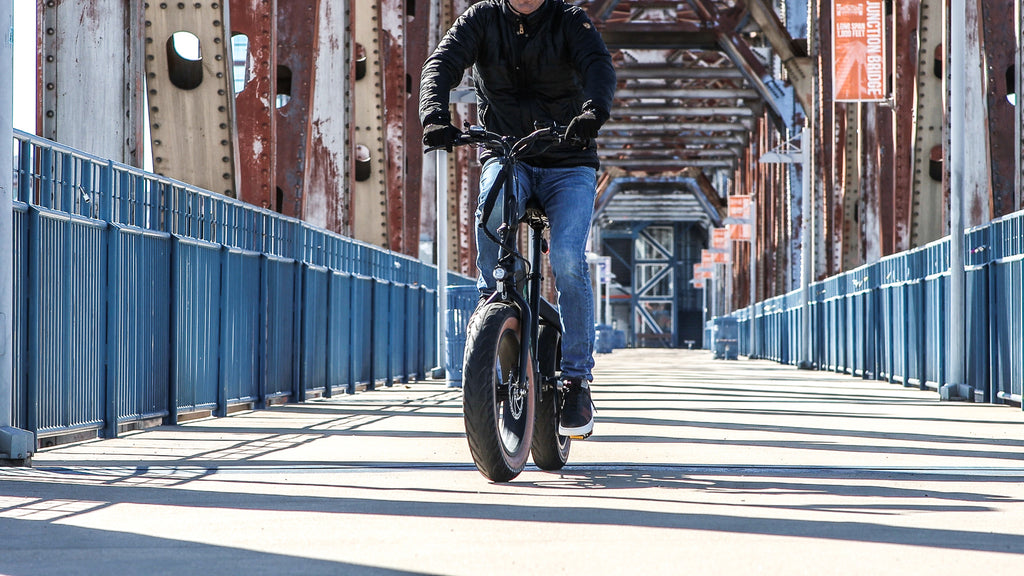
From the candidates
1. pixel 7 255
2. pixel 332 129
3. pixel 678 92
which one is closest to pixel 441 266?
pixel 332 129

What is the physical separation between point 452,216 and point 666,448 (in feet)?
67.1

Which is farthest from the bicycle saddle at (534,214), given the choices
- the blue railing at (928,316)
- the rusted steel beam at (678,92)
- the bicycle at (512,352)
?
the rusted steel beam at (678,92)

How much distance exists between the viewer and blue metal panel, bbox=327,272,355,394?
13.3 metres

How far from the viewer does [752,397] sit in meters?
13.5

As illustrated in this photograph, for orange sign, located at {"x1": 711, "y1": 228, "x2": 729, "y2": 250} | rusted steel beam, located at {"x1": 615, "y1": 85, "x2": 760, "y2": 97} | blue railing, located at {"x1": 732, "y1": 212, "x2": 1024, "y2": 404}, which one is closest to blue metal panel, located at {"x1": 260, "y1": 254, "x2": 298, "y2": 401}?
blue railing, located at {"x1": 732, "y1": 212, "x2": 1024, "y2": 404}

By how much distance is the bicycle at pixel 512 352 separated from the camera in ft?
16.0

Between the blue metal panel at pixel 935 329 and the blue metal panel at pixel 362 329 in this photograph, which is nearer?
the blue metal panel at pixel 935 329

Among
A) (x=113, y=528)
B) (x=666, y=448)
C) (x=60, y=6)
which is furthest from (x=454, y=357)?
(x=113, y=528)

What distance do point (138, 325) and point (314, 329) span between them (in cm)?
457

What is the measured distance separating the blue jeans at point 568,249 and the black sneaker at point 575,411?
46 millimetres

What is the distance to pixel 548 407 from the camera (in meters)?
5.51

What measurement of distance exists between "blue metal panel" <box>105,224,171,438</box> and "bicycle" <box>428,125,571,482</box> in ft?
9.79

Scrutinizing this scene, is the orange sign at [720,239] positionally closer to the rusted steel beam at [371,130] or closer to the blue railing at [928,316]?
the blue railing at [928,316]

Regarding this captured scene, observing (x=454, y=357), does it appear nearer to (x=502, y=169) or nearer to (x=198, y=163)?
(x=198, y=163)
